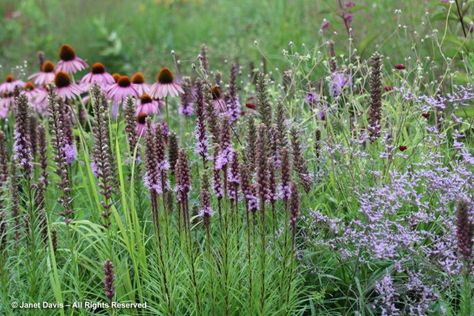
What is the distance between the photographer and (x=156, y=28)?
1019 centimetres

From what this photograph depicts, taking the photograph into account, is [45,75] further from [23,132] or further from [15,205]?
[23,132]

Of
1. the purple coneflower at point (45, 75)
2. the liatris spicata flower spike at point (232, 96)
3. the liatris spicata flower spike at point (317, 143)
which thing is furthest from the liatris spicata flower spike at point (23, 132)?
the purple coneflower at point (45, 75)

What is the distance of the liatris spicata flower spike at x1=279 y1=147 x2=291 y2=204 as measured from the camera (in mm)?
2707

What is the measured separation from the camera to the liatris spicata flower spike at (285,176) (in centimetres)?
271

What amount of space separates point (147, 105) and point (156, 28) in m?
5.81

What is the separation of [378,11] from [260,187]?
4808 mm

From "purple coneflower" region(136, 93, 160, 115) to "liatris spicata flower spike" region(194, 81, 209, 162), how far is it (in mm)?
1164

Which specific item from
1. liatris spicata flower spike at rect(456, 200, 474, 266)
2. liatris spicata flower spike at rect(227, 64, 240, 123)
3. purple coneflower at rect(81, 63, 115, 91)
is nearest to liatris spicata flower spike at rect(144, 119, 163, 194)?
liatris spicata flower spike at rect(456, 200, 474, 266)

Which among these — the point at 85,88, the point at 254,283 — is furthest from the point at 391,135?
the point at 85,88

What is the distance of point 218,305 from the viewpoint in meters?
3.25

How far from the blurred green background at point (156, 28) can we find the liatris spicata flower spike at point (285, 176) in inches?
171

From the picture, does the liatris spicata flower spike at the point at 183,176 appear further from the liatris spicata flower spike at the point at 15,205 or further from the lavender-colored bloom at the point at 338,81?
the lavender-colored bloom at the point at 338,81

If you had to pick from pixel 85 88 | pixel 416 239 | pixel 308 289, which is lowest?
pixel 308 289

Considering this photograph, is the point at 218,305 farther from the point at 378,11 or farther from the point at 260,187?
the point at 378,11
